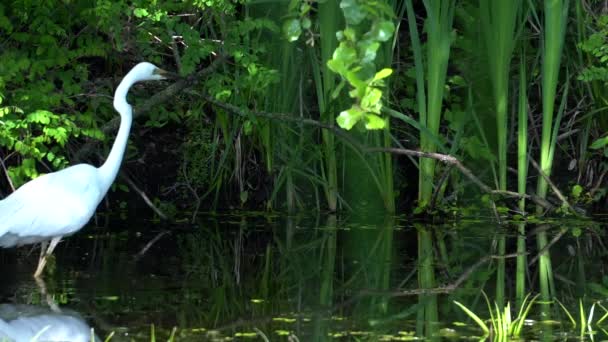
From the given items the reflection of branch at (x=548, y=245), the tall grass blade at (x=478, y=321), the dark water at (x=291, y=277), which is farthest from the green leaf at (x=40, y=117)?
the reflection of branch at (x=548, y=245)

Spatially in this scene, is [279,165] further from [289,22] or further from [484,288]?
[289,22]

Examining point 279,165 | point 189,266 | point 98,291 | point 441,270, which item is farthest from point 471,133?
point 98,291

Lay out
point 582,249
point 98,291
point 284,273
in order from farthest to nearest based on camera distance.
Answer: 1. point 582,249
2. point 284,273
3. point 98,291

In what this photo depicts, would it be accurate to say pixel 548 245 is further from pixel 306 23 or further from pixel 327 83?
pixel 306 23

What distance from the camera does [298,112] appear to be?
9.11 meters

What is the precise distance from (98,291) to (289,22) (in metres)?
2.49

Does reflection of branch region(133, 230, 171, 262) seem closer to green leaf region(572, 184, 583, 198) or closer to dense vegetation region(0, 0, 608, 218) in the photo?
dense vegetation region(0, 0, 608, 218)

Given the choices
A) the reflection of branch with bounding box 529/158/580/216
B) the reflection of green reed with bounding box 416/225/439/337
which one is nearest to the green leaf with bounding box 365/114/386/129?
the reflection of green reed with bounding box 416/225/439/337

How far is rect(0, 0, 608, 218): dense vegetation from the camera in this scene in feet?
Answer: 24.0

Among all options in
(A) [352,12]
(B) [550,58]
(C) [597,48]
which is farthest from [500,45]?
(A) [352,12]

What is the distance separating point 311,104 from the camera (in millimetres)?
9422

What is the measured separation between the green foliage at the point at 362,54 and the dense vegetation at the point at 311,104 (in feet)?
9.88

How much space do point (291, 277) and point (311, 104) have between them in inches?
119

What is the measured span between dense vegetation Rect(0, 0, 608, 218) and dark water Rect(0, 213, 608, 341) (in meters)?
0.40
